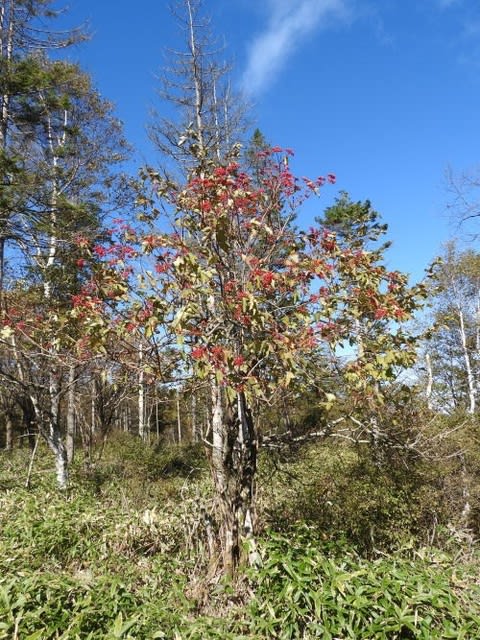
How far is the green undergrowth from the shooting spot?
8.94 feet

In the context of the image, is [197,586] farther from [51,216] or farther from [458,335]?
[458,335]

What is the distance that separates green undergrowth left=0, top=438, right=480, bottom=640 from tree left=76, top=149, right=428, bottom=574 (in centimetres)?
46

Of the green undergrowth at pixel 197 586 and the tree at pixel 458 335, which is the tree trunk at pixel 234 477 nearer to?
the green undergrowth at pixel 197 586

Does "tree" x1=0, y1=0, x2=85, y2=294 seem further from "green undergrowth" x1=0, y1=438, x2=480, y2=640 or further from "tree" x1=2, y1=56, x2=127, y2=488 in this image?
"green undergrowth" x1=0, y1=438, x2=480, y2=640

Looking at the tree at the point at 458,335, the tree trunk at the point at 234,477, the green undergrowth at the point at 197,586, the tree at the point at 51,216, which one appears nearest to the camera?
the green undergrowth at the point at 197,586

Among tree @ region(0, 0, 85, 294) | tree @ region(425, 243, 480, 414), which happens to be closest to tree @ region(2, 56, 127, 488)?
tree @ region(0, 0, 85, 294)

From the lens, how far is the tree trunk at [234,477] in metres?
3.87

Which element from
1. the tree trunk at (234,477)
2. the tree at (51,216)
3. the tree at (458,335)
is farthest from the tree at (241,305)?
the tree at (458,335)

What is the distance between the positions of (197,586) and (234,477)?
911 millimetres

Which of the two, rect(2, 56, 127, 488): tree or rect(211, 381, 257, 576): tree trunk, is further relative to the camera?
rect(2, 56, 127, 488): tree

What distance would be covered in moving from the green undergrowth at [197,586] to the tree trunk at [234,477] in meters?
0.25

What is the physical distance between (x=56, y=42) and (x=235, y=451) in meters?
9.63

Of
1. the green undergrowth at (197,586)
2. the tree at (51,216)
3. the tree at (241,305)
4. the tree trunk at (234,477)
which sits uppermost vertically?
the tree at (51,216)

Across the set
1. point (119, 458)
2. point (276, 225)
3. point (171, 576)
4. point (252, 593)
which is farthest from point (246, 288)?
point (119, 458)
